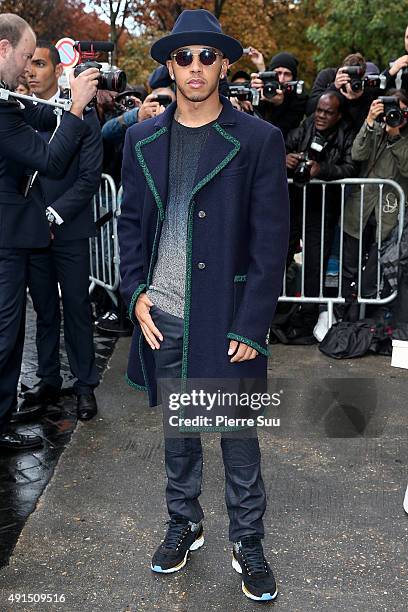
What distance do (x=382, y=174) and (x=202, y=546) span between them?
411cm

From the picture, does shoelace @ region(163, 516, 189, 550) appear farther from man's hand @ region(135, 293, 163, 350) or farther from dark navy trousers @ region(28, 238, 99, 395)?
dark navy trousers @ region(28, 238, 99, 395)

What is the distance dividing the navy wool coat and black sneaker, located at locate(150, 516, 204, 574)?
2.42 feet

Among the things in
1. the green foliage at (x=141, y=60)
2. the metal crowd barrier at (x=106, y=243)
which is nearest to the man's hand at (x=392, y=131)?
the metal crowd barrier at (x=106, y=243)

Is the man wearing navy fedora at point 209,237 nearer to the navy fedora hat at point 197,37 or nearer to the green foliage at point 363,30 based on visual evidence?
the navy fedora hat at point 197,37

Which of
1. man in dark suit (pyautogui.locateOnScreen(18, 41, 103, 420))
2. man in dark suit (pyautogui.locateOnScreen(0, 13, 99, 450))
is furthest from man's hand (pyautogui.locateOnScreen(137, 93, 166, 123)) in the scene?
man in dark suit (pyautogui.locateOnScreen(0, 13, 99, 450))

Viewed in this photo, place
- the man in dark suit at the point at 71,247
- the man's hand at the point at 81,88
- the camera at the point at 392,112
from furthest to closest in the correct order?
the camera at the point at 392,112 < the man in dark suit at the point at 71,247 < the man's hand at the point at 81,88

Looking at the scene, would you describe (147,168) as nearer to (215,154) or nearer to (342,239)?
(215,154)

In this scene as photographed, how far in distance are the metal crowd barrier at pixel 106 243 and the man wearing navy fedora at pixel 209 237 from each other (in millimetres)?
3845

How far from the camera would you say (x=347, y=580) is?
340 centimetres

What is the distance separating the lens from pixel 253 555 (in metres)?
3.31

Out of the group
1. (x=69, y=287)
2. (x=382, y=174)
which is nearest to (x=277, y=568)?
(x=69, y=287)

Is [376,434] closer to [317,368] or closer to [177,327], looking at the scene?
[317,368]

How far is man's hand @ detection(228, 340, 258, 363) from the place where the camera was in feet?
10.2

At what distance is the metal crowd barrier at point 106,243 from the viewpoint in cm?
717
